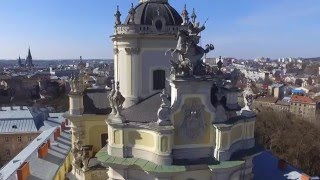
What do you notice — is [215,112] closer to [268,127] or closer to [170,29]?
[170,29]

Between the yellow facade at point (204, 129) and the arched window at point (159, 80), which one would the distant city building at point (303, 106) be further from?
the yellow facade at point (204, 129)

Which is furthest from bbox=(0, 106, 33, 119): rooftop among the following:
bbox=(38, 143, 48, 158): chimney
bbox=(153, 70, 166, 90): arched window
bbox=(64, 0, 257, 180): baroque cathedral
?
bbox=(153, 70, 166, 90): arched window

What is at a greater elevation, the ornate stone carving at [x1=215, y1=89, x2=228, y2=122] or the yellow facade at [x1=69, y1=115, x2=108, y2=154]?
the ornate stone carving at [x1=215, y1=89, x2=228, y2=122]

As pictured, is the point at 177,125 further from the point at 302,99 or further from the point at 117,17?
the point at 302,99

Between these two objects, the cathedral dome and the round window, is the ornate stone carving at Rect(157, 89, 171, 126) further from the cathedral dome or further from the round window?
the cathedral dome

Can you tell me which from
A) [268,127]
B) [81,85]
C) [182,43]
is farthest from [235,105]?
[268,127]

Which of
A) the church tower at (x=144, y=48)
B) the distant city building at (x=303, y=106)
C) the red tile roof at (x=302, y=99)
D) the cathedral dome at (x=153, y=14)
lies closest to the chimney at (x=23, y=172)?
the church tower at (x=144, y=48)

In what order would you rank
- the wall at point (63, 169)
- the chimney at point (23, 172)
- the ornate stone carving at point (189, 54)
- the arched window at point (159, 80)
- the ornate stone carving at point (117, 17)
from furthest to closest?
the wall at point (63, 169) → the ornate stone carving at point (117, 17) → the arched window at point (159, 80) → the chimney at point (23, 172) → the ornate stone carving at point (189, 54)

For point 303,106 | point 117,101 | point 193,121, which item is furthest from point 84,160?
point 303,106
